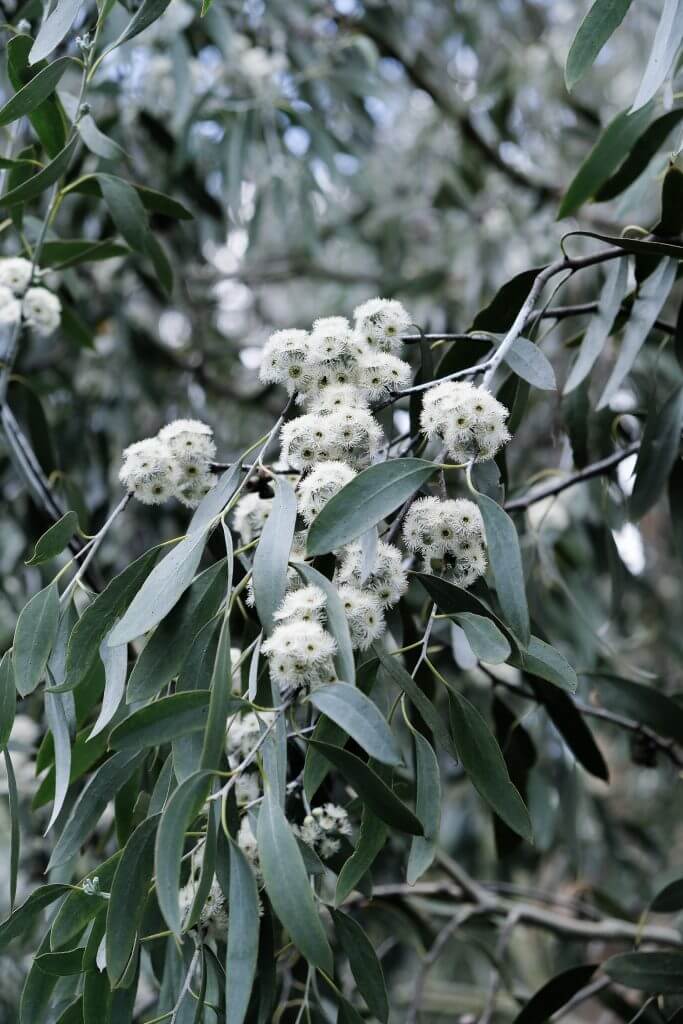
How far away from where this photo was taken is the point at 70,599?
0.99 metres

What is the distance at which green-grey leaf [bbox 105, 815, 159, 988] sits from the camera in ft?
2.43

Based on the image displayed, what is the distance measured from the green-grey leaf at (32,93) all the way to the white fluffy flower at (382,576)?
0.59m

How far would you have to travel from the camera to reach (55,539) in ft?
3.08

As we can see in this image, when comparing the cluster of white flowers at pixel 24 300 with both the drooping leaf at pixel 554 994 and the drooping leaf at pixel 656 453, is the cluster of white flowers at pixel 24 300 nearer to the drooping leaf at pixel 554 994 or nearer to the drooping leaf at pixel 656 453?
the drooping leaf at pixel 656 453

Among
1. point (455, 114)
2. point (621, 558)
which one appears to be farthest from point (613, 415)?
point (455, 114)

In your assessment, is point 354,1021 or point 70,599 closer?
point 354,1021

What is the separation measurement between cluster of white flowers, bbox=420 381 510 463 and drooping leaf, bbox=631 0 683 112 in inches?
12.2

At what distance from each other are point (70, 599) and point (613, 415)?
2.82 ft

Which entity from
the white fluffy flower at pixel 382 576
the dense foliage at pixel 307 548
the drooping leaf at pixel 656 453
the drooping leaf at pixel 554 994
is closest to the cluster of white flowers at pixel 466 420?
the dense foliage at pixel 307 548

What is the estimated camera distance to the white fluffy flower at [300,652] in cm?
73

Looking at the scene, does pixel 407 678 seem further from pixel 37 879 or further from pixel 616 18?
pixel 37 879

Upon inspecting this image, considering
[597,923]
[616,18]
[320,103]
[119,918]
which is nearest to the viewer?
[119,918]

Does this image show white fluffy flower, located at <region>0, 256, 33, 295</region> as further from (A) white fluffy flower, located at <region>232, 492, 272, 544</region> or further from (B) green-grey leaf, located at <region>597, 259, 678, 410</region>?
(B) green-grey leaf, located at <region>597, 259, 678, 410</region>

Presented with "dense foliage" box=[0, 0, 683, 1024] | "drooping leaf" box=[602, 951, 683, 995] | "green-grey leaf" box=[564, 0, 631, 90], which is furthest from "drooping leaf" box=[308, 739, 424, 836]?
"green-grey leaf" box=[564, 0, 631, 90]
